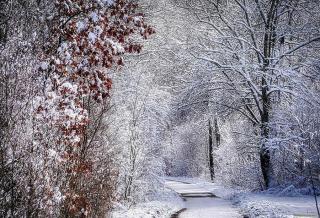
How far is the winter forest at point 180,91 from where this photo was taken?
25.8 ft

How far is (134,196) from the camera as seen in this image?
67.1 ft

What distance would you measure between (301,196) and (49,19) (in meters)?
15.2

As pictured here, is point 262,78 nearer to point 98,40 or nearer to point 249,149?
point 249,149

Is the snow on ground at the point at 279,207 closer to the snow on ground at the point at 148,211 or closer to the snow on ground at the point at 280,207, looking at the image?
the snow on ground at the point at 280,207

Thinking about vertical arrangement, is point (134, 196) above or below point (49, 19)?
below

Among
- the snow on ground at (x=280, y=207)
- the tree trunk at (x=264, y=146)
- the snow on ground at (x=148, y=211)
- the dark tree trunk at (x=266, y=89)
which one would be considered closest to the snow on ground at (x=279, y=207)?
the snow on ground at (x=280, y=207)

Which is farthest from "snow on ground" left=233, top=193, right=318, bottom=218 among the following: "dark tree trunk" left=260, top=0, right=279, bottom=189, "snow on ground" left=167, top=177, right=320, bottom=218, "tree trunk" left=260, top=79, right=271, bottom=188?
"dark tree trunk" left=260, top=0, right=279, bottom=189

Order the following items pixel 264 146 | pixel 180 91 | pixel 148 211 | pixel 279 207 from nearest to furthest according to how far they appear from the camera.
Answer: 1. pixel 279 207
2. pixel 148 211
3. pixel 264 146
4. pixel 180 91

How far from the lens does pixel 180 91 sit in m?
25.1

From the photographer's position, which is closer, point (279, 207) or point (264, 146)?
point (279, 207)

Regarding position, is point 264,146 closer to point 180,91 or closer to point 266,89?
point 266,89

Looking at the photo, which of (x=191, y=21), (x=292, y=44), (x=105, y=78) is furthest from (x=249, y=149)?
(x=105, y=78)

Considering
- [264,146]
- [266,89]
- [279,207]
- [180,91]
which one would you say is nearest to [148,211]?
[279,207]

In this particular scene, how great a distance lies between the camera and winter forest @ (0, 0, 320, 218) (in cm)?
787
